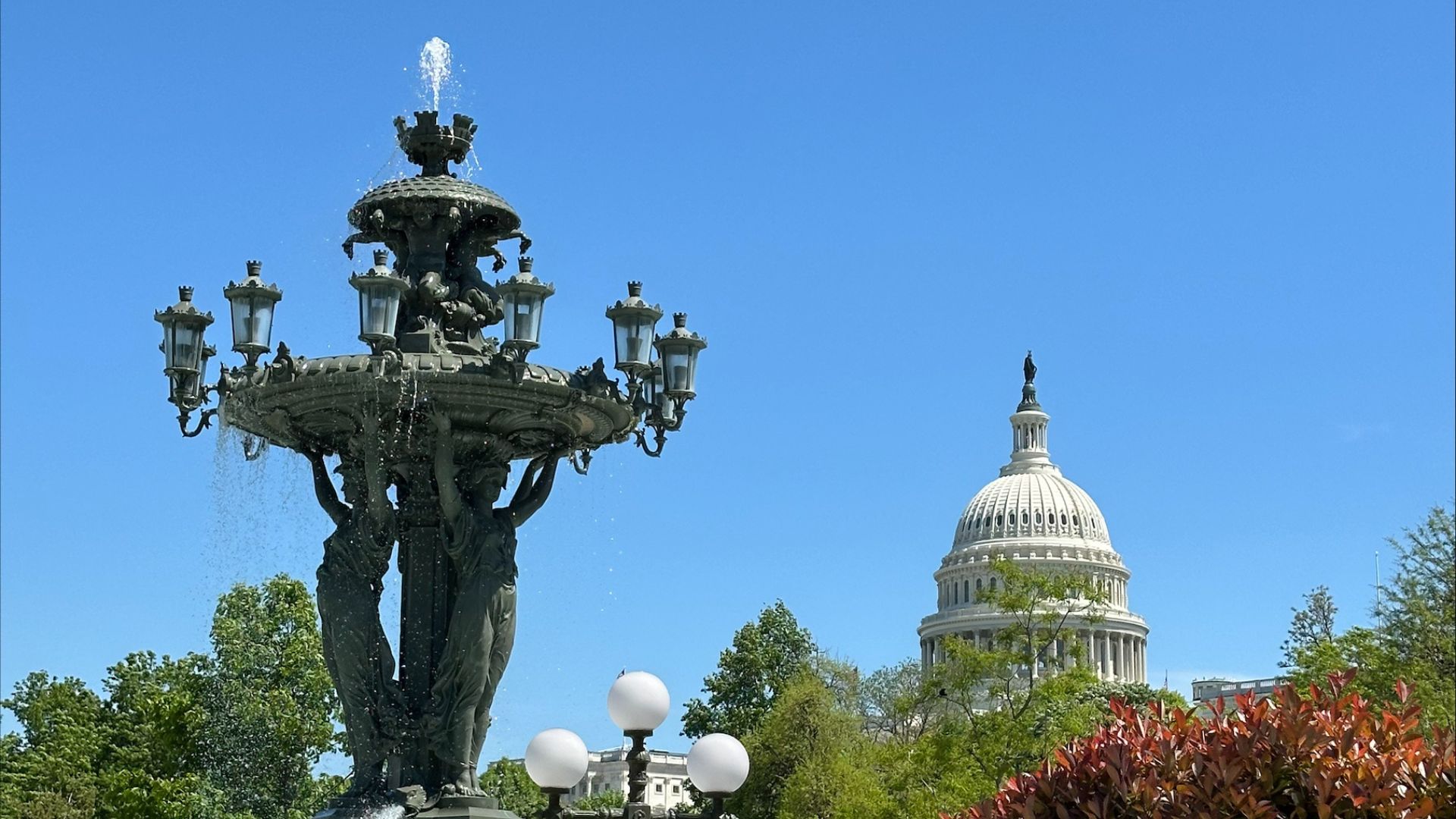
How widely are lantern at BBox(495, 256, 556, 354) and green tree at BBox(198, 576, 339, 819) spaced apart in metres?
32.1

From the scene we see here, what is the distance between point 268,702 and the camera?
44.2m

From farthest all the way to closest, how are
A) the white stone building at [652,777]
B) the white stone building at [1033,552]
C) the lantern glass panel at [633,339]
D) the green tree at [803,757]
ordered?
the white stone building at [1033,552]
the white stone building at [652,777]
the green tree at [803,757]
the lantern glass panel at [633,339]

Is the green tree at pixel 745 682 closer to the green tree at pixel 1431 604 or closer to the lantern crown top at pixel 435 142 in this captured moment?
the green tree at pixel 1431 604

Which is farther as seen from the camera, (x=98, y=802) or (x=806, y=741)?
(x=806, y=741)

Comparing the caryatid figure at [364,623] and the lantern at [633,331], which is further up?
the lantern at [633,331]

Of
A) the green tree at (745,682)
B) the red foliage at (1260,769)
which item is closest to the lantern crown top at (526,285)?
the red foliage at (1260,769)

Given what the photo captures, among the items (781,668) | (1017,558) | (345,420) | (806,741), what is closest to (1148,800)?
(345,420)

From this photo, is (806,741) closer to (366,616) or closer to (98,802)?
(98,802)

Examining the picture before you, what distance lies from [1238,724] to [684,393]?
525 centimetres

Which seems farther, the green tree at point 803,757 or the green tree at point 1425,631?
the green tree at point 803,757

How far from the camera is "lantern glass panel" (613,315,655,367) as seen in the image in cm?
1307

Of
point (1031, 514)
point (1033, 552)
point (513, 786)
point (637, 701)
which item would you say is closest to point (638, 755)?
Result: point (637, 701)

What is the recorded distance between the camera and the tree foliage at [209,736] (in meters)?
44.0

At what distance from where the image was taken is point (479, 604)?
12.7m
